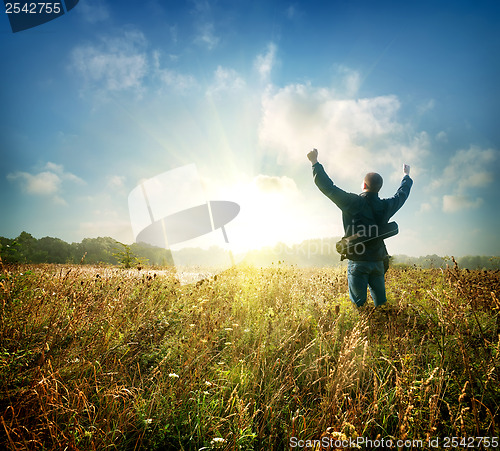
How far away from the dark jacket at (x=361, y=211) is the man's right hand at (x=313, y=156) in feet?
0.34

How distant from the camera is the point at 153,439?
1.70 m

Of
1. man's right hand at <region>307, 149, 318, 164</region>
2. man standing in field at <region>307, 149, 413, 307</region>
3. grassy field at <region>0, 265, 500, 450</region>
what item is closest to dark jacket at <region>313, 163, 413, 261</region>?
man standing in field at <region>307, 149, 413, 307</region>

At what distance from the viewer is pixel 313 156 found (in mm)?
4391

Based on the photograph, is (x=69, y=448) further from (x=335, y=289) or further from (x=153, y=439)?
(x=335, y=289)

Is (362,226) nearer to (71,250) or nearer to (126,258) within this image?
(126,258)

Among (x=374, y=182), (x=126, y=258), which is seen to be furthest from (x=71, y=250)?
(x=374, y=182)

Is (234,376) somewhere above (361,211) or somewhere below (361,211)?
below

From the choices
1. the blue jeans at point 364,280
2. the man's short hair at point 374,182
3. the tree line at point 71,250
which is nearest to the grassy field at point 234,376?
the blue jeans at point 364,280

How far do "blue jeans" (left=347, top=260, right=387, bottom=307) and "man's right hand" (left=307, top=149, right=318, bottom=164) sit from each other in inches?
80.5

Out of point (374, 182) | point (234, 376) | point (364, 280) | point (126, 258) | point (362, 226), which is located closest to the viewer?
point (234, 376)

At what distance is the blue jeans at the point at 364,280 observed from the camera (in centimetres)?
421

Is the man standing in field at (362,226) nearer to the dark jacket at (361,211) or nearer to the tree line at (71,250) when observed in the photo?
the dark jacket at (361,211)

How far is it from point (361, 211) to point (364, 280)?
4.23 ft

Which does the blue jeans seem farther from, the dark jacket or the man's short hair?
the man's short hair
